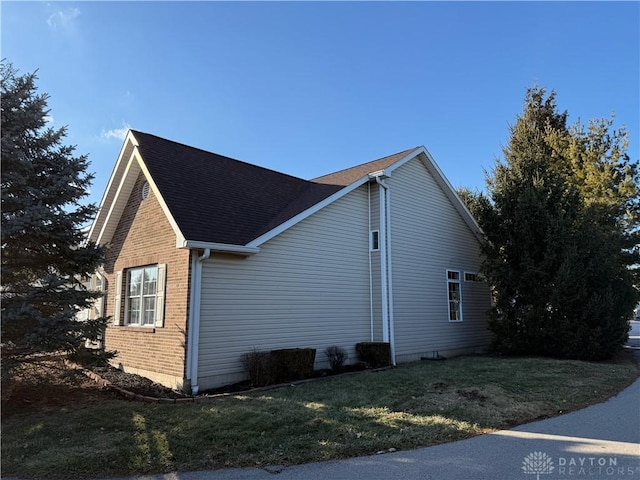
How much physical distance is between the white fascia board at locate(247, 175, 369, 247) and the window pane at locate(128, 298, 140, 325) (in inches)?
151

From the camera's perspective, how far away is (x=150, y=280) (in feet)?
35.6

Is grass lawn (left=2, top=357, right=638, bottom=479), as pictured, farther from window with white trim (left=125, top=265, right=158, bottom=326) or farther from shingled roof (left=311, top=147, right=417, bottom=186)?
shingled roof (left=311, top=147, right=417, bottom=186)

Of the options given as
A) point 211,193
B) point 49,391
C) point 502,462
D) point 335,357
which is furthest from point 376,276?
point 49,391

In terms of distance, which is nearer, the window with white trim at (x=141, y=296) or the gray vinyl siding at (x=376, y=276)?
the window with white trim at (x=141, y=296)

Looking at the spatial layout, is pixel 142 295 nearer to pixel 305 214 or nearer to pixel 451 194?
pixel 305 214

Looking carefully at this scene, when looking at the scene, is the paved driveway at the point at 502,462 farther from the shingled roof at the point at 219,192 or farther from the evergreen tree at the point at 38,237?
the shingled roof at the point at 219,192

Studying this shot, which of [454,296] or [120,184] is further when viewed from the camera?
[454,296]

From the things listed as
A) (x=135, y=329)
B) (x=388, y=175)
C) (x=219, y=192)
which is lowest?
(x=135, y=329)

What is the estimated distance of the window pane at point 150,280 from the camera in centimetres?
1071

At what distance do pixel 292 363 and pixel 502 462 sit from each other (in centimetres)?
574

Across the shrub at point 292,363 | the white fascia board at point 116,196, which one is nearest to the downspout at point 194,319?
the shrub at point 292,363

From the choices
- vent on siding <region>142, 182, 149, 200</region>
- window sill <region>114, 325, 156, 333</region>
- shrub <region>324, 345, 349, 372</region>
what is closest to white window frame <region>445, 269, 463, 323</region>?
shrub <region>324, 345, 349, 372</region>

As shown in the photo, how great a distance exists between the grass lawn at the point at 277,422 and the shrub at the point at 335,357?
142 centimetres

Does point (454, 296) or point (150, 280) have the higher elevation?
point (150, 280)
